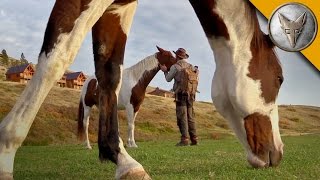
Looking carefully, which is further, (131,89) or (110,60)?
(131,89)

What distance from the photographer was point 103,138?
4402 mm

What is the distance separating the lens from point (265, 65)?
4055 millimetres

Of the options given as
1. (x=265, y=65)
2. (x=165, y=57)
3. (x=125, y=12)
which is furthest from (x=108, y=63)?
(x=165, y=57)

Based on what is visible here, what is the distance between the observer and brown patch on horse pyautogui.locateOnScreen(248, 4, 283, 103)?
4016mm

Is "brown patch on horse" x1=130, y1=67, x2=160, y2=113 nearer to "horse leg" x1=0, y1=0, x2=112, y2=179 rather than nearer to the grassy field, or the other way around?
the grassy field

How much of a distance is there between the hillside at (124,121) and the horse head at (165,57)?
407 cm

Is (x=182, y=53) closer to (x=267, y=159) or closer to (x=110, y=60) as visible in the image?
(x=110, y=60)

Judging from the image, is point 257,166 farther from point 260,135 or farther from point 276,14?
point 276,14

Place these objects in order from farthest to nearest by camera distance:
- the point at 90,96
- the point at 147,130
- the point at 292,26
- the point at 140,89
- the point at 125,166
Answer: the point at 147,130, the point at 140,89, the point at 90,96, the point at 125,166, the point at 292,26

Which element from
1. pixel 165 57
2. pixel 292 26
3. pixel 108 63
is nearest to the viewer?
pixel 292 26

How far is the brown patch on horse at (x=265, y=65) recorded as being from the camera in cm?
402

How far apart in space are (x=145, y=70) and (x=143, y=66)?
8.3 inches

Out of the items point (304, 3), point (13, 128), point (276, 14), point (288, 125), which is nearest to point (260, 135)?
point (276, 14)

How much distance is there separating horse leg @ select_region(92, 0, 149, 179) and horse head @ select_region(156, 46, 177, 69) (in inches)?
433
